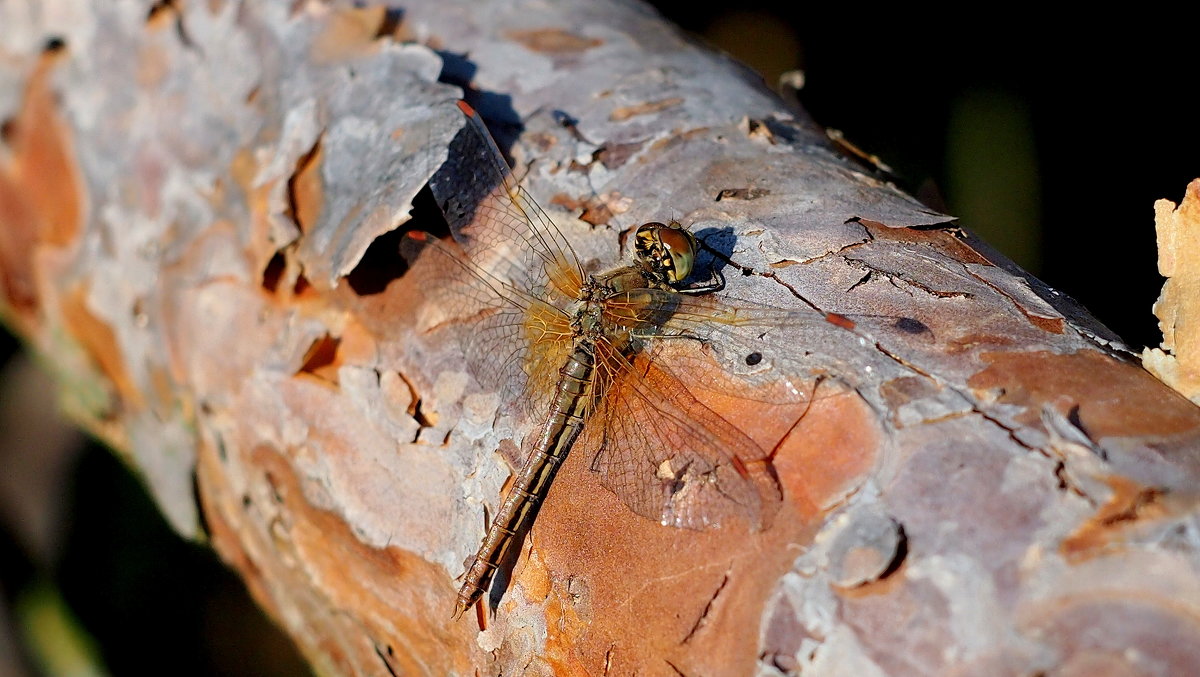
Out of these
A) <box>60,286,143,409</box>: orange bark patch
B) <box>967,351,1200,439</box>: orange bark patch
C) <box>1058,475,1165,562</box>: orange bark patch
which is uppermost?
<box>967,351,1200,439</box>: orange bark patch

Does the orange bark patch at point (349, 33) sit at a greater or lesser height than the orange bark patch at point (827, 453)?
greater

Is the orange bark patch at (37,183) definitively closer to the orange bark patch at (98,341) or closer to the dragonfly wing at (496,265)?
the orange bark patch at (98,341)

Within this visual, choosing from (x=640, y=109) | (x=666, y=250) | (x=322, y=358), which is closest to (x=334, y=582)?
(x=322, y=358)

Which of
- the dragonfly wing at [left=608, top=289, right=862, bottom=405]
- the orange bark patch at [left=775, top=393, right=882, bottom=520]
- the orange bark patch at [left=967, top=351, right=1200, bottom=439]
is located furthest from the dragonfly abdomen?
the orange bark patch at [left=967, top=351, right=1200, bottom=439]

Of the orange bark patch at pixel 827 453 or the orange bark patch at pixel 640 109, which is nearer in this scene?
the orange bark patch at pixel 827 453

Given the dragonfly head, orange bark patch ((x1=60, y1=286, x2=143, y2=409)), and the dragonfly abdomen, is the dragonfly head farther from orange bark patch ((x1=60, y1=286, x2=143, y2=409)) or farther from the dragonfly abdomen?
orange bark patch ((x1=60, y1=286, x2=143, y2=409))

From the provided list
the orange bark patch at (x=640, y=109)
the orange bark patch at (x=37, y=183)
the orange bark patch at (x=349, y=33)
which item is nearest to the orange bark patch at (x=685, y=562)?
the orange bark patch at (x=640, y=109)

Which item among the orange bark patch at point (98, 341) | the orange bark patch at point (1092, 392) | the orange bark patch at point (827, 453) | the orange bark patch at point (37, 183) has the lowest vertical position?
the orange bark patch at point (98, 341)

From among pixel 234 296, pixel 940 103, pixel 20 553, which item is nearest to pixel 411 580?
pixel 234 296
